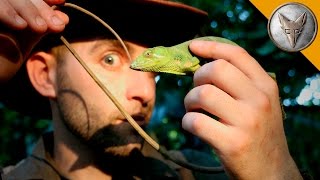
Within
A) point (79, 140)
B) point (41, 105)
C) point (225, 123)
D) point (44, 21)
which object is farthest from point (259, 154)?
point (41, 105)

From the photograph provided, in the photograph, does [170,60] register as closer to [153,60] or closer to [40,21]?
[153,60]

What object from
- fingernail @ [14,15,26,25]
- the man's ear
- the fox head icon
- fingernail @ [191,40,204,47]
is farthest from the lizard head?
the man's ear

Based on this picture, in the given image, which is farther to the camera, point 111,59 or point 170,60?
point 111,59

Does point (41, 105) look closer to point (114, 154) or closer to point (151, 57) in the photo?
point (114, 154)

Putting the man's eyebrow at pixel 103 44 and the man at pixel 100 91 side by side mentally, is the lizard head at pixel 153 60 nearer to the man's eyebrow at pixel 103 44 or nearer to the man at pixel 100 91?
the man at pixel 100 91

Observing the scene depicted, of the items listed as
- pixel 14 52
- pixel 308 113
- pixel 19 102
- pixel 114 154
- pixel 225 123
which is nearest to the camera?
pixel 225 123

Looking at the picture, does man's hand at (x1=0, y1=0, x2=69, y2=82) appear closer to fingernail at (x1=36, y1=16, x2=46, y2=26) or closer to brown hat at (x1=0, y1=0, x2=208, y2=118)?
fingernail at (x1=36, y1=16, x2=46, y2=26)

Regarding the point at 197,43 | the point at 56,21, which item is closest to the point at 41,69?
the point at 56,21
